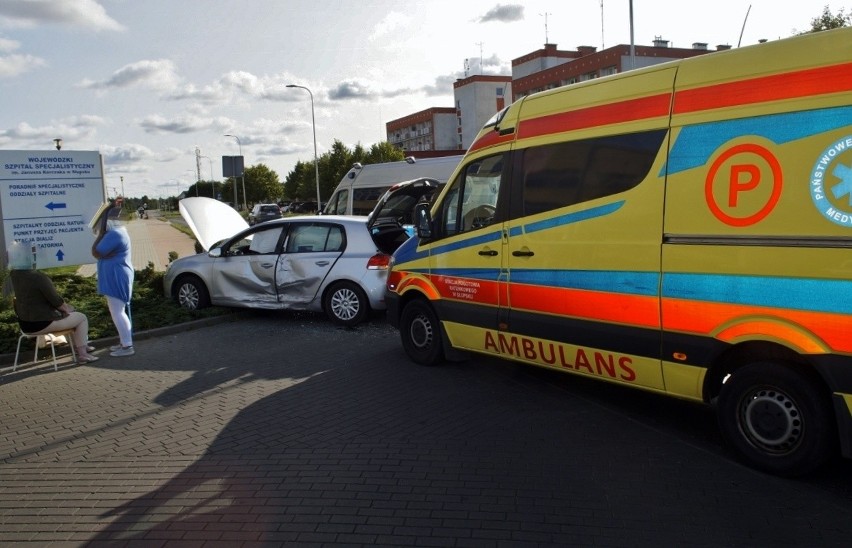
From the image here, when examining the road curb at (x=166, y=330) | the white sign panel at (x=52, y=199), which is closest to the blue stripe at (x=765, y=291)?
the road curb at (x=166, y=330)

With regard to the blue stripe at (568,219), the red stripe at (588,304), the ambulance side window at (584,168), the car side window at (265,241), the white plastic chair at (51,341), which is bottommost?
the white plastic chair at (51,341)

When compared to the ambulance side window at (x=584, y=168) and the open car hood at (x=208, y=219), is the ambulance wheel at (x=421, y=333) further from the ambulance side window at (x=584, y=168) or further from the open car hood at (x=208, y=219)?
the open car hood at (x=208, y=219)

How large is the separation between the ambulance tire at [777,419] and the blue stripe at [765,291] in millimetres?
447

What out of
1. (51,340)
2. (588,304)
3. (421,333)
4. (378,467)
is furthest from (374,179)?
(378,467)

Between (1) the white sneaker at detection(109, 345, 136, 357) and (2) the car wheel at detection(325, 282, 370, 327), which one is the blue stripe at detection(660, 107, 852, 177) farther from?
(1) the white sneaker at detection(109, 345, 136, 357)

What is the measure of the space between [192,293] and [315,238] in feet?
8.23

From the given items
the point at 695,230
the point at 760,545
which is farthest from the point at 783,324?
the point at 760,545

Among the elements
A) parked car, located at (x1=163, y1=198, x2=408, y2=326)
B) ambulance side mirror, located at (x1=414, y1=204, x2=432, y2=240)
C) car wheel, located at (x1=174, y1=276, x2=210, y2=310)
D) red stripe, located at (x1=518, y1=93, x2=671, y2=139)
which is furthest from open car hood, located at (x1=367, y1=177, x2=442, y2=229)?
red stripe, located at (x1=518, y1=93, x2=671, y2=139)

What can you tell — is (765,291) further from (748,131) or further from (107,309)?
(107,309)

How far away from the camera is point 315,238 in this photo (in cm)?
1007

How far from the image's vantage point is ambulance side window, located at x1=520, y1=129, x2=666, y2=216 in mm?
5000

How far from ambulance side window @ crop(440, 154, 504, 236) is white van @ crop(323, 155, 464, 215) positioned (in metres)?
10.3

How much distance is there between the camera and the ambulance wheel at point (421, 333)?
744cm

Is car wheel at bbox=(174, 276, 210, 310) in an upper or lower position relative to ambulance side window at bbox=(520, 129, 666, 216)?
lower
